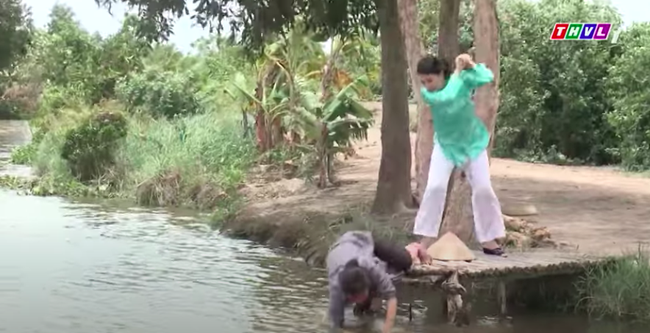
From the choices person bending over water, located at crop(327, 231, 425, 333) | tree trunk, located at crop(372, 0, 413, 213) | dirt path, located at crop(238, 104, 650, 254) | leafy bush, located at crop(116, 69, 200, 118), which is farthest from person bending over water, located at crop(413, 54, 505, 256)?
leafy bush, located at crop(116, 69, 200, 118)

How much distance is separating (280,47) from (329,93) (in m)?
1.86

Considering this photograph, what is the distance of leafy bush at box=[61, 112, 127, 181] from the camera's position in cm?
2136

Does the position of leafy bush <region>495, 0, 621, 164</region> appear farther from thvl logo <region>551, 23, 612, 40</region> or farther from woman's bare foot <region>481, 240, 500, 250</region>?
woman's bare foot <region>481, 240, 500, 250</region>

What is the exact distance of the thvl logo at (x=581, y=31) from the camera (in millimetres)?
21609

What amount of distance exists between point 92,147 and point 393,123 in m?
10.0

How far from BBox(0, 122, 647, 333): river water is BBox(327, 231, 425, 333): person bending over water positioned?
0.66 meters

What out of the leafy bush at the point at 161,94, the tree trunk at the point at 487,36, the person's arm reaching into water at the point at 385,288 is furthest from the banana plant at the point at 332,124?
the person's arm reaching into water at the point at 385,288

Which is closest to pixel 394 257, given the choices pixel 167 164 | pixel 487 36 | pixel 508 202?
pixel 487 36

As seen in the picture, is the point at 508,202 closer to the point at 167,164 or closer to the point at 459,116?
the point at 459,116

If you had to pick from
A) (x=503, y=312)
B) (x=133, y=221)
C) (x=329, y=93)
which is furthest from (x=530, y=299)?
(x=329, y=93)

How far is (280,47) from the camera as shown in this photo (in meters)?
21.0

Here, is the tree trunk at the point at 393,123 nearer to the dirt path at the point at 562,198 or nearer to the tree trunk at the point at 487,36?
the dirt path at the point at 562,198

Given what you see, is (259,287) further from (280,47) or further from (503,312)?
(280,47)

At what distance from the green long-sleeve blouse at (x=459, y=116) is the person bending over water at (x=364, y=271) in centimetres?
93
